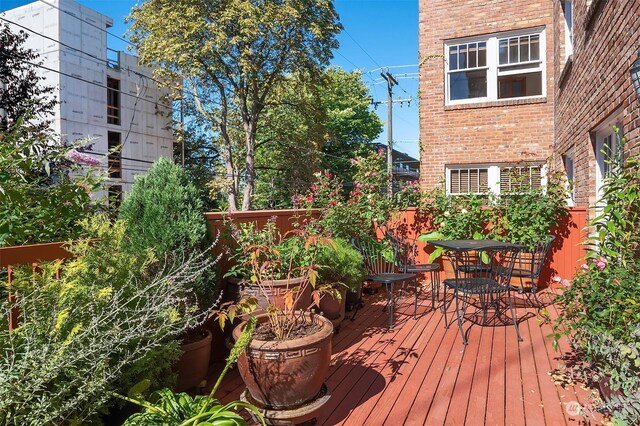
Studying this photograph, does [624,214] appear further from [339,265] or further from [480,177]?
[480,177]

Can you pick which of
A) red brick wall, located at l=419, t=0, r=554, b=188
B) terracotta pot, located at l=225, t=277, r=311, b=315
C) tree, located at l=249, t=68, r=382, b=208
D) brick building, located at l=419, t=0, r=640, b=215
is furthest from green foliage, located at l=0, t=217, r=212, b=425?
tree, located at l=249, t=68, r=382, b=208

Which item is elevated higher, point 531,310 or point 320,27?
point 320,27

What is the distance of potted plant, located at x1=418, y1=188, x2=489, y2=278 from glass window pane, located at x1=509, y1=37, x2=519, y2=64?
126 inches

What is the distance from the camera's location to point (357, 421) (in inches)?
100

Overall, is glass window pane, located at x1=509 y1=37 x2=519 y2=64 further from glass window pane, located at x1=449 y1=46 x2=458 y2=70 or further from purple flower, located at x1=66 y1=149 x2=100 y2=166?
purple flower, located at x1=66 y1=149 x2=100 y2=166

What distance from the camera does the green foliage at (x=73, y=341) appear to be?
1.46 metres

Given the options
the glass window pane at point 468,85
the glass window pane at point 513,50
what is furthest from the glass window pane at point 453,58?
the glass window pane at point 513,50

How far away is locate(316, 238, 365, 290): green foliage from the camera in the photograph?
3.93 m

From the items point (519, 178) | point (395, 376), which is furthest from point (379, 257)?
point (395, 376)

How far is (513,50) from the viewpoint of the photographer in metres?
7.80

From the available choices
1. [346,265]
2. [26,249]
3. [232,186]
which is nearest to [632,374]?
[346,265]

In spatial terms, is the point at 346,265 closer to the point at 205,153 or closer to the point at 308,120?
the point at 308,120

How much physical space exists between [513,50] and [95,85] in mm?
20923

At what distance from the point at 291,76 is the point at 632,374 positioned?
18.3 m
